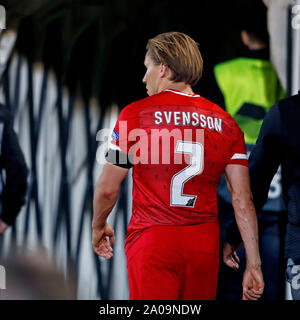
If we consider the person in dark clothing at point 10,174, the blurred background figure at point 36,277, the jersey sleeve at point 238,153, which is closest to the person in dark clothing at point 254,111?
the jersey sleeve at point 238,153

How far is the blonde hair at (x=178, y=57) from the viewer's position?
2326 mm

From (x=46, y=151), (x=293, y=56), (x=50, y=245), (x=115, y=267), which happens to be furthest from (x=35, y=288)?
(x=293, y=56)

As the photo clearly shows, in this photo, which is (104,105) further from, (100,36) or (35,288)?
(35,288)

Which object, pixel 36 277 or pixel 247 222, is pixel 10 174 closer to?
pixel 36 277

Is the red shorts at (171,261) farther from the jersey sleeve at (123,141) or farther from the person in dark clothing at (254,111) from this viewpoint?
the person in dark clothing at (254,111)

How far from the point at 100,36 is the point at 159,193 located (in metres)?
1.46

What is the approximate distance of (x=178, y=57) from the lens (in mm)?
2330

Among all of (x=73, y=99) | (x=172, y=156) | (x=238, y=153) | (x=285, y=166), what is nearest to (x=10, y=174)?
(x=73, y=99)

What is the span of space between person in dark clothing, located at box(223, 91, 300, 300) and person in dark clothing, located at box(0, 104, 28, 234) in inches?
56.3

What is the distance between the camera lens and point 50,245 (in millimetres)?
3184

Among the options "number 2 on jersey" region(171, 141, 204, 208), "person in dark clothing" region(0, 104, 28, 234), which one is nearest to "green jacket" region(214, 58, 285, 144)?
"number 2 on jersey" region(171, 141, 204, 208)

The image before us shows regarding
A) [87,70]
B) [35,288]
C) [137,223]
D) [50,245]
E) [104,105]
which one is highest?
[87,70]

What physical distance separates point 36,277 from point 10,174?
0.69m

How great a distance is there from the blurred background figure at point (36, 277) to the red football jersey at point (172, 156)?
1.14 metres
